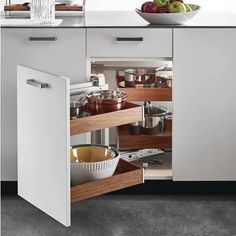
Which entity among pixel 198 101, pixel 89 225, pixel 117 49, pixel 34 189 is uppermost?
pixel 117 49

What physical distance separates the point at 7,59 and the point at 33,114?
651 millimetres

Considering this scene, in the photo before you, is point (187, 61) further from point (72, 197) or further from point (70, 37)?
point (72, 197)

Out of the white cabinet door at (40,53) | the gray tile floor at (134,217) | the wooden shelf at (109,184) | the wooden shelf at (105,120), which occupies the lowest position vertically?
the gray tile floor at (134,217)

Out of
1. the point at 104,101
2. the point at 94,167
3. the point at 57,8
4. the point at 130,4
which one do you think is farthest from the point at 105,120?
the point at 130,4

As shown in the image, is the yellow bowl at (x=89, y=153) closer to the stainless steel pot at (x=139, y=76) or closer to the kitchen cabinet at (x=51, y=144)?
the kitchen cabinet at (x=51, y=144)

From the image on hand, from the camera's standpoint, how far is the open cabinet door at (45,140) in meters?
2.71

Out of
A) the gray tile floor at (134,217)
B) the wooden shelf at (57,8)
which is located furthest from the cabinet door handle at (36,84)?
the wooden shelf at (57,8)

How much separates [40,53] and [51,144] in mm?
803

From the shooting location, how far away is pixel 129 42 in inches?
137

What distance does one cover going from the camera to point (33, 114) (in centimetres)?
294

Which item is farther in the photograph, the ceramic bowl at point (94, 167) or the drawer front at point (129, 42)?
the drawer front at point (129, 42)

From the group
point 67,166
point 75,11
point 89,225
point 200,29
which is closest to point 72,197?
point 67,166

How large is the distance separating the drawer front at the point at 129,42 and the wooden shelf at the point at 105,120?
0.47 metres

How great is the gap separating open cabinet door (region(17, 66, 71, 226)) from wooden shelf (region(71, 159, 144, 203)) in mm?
93
